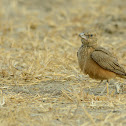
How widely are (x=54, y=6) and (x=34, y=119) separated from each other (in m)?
8.61

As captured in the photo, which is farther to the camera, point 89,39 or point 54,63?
point 54,63

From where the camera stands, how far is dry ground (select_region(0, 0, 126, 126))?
4.56 metres

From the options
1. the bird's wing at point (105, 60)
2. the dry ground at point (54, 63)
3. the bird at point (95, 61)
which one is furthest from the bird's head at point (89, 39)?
the dry ground at point (54, 63)

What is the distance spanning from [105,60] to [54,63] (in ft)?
4.93

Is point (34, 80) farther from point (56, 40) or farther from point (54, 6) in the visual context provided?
point (54, 6)

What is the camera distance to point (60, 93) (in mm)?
5727

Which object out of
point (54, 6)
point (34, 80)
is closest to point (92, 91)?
point (34, 80)

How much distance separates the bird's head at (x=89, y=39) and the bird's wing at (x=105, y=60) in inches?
5.0

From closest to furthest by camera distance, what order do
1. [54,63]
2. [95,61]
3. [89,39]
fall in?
[95,61]
[89,39]
[54,63]

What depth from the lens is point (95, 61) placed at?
5.69 m

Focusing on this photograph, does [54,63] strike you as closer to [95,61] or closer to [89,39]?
[89,39]

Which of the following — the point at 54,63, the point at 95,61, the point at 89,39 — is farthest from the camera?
the point at 54,63

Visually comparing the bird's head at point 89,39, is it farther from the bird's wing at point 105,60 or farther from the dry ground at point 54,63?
the dry ground at point 54,63

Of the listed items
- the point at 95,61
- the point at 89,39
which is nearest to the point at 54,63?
the point at 89,39
